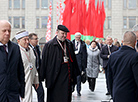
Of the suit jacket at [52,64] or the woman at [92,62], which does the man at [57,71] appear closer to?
the suit jacket at [52,64]

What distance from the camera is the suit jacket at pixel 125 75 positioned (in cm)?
525

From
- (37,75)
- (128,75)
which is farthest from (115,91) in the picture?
(37,75)

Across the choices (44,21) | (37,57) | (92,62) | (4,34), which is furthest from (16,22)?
(4,34)

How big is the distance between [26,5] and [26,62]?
157ft

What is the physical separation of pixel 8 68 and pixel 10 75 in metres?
0.10

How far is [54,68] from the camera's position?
707 cm

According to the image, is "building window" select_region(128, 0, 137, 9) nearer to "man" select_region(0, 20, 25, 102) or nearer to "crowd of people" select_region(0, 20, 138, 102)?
"crowd of people" select_region(0, 20, 138, 102)

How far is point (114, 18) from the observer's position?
2105 inches

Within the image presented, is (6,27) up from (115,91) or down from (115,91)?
up

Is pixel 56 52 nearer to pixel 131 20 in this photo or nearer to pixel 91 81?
pixel 91 81

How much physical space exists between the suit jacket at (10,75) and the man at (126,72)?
1.62 metres

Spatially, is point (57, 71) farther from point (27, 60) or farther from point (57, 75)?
point (27, 60)

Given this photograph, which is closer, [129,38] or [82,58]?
[129,38]

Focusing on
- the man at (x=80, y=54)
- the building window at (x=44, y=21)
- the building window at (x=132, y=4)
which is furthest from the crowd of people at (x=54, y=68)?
the building window at (x=132, y=4)
